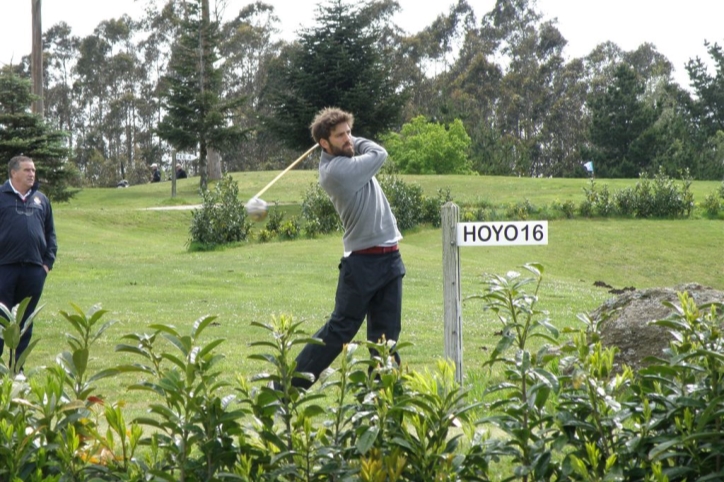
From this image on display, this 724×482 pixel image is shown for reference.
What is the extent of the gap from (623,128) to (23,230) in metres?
52.6

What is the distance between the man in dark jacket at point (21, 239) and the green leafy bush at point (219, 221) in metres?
15.4

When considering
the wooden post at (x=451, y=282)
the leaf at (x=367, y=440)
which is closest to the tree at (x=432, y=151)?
the wooden post at (x=451, y=282)

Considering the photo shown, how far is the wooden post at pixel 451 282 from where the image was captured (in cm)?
550

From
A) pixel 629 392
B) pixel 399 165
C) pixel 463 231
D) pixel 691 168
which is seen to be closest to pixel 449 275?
pixel 463 231

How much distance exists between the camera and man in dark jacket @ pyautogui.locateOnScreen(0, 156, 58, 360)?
302 inches

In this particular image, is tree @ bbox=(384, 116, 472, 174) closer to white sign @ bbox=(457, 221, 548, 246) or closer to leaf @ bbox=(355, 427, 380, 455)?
white sign @ bbox=(457, 221, 548, 246)

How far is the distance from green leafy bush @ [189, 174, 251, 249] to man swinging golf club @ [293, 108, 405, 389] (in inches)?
713

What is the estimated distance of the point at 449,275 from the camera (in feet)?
18.2

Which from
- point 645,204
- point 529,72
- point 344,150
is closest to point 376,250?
point 344,150

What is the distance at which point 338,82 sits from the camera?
41281 millimetres

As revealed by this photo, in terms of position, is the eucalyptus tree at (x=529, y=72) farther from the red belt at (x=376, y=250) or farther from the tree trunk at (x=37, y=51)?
the red belt at (x=376, y=250)

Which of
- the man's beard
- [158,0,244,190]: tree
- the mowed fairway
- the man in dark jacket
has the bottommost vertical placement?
the mowed fairway

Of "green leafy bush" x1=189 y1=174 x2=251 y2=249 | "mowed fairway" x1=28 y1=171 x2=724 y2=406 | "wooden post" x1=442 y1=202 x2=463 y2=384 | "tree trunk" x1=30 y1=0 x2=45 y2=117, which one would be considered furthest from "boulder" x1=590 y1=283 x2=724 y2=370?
"tree trunk" x1=30 y1=0 x2=45 y2=117

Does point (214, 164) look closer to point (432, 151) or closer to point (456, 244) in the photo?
point (432, 151)
